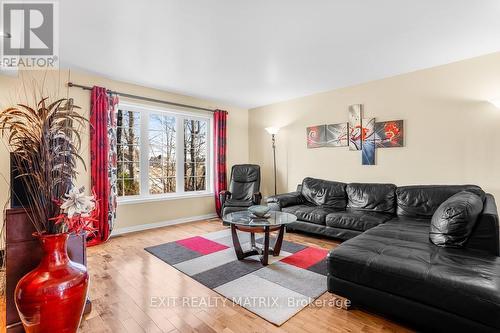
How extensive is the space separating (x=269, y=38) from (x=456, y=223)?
2.37 meters

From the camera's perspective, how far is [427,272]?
1.61m

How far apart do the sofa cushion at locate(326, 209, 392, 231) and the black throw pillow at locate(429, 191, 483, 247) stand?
1134mm

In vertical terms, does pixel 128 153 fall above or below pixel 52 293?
above

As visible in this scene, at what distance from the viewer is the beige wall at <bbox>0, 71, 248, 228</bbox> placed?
3.06 meters

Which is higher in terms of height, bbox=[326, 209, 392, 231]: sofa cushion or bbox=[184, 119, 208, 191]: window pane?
bbox=[184, 119, 208, 191]: window pane

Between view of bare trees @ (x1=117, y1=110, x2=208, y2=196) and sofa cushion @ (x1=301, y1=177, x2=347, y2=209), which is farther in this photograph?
view of bare trees @ (x1=117, y1=110, x2=208, y2=196)

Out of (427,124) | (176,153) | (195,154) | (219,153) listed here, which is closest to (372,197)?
(427,124)

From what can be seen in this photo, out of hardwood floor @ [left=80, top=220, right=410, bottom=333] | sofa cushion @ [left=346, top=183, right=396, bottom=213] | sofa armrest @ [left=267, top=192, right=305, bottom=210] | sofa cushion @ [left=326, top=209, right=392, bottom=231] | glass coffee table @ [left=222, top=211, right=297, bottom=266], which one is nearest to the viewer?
hardwood floor @ [left=80, top=220, right=410, bottom=333]

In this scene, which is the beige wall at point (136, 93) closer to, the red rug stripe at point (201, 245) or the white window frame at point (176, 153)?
the white window frame at point (176, 153)

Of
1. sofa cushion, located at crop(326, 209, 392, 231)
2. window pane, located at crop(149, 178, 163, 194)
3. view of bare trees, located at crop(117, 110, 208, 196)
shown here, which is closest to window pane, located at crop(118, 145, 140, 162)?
view of bare trees, located at crop(117, 110, 208, 196)

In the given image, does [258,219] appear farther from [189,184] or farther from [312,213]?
[189,184]

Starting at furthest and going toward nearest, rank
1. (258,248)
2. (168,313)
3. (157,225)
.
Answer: (157,225)
(258,248)
(168,313)

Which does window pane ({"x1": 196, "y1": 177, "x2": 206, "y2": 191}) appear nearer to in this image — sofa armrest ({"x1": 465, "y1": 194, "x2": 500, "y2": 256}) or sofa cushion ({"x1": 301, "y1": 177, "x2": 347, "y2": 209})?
sofa cushion ({"x1": 301, "y1": 177, "x2": 347, "y2": 209})

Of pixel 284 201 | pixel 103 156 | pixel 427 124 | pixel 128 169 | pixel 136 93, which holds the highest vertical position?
pixel 136 93
